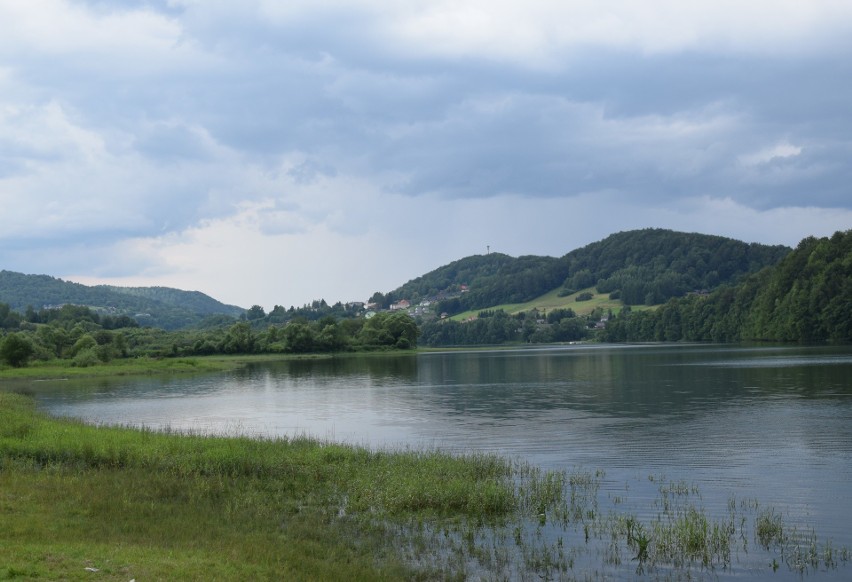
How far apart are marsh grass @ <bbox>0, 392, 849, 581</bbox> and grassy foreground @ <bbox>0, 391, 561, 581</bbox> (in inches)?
2.6

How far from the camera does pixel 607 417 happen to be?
165 feet

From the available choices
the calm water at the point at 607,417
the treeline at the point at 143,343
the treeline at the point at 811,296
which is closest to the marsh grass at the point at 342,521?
the calm water at the point at 607,417

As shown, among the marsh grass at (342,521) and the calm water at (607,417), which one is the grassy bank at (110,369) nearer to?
the calm water at (607,417)

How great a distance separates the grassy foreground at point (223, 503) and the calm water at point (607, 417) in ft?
21.6

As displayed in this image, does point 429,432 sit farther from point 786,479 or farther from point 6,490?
point 6,490

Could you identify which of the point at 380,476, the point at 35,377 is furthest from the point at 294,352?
the point at 380,476

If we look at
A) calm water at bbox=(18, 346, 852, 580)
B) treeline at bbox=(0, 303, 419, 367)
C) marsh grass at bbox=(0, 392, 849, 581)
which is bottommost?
calm water at bbox=(18, 346, 852, 580)

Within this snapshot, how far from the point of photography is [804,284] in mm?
170250

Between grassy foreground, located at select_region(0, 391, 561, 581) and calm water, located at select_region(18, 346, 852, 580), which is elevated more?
grassy foreground, located at select_region(0, 391, 561, 581)

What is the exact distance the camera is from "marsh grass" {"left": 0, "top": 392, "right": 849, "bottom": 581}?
1705 centimetres

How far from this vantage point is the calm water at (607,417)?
2878cm

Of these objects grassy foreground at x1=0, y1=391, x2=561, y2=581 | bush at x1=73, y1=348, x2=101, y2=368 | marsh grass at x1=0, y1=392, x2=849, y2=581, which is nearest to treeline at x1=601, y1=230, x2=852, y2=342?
bush at x1=73, y1=348, x2=101, y2=368

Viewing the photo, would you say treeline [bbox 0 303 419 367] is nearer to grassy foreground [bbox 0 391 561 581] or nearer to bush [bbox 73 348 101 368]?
bush [bbox 73 348 101 368]

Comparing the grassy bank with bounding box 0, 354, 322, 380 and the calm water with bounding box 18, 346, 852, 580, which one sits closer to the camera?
the calm water with bounding box 18, 346, 852, 580
